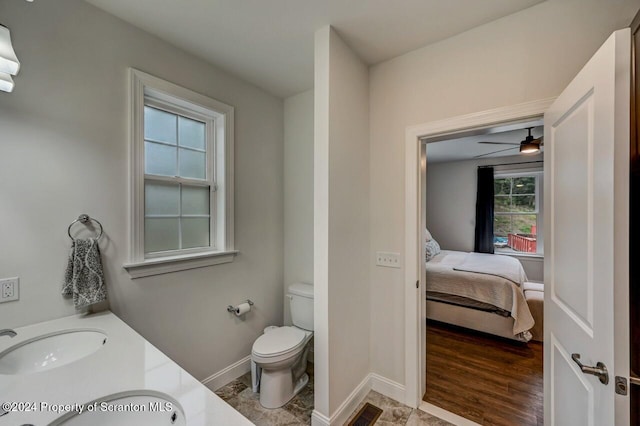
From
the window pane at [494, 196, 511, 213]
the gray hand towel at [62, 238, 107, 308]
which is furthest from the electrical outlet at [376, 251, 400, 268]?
the window pane at [494, 196, 511, 213]

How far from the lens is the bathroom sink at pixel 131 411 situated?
0.75 meters

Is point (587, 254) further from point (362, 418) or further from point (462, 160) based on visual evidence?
point (462, 160)

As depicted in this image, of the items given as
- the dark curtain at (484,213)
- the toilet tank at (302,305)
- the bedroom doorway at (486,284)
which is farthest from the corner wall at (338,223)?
the dark curtain at (484,213)

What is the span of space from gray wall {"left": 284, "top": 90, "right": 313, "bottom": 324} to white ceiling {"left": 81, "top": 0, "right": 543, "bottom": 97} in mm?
580

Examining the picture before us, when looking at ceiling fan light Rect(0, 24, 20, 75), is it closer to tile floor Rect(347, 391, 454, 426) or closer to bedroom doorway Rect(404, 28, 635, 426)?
bedroom doorway Rect(404, 28, 635, 426)

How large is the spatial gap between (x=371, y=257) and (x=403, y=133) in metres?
0.98

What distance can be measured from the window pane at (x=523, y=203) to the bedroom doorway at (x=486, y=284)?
0.05ft

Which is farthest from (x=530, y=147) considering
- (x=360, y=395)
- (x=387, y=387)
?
(x=360, y=395)

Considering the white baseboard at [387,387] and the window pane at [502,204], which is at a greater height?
the window pane at [502,204]

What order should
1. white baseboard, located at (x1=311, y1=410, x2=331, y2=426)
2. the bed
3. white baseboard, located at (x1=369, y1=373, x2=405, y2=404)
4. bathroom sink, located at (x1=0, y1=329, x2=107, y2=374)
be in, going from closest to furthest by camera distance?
bathroom sink, located at (x1=0, y1=329, x2=107, y2=374), white baseboard, located at (x1=311, y1=410, x2=331, y2=426), white baseboard, located at (x1=369, y1=373, x2=405, y2=404), the bed

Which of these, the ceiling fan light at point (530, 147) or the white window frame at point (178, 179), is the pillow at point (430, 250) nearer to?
the ceiling fan light at point (530, 147)

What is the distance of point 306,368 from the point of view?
2342 mm

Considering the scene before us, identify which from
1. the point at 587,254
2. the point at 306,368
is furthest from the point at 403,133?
the point at 306,368

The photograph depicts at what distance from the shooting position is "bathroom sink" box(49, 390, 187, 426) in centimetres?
75
